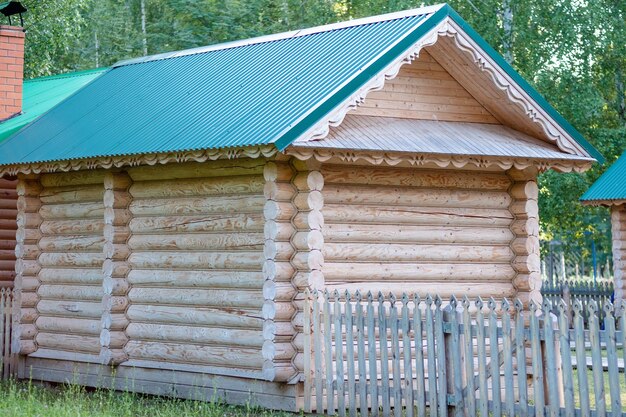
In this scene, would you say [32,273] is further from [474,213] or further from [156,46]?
[156,46]

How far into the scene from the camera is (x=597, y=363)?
9.98 meters

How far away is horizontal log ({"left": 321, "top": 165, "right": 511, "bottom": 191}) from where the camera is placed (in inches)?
536

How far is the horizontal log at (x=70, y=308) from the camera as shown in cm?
1605

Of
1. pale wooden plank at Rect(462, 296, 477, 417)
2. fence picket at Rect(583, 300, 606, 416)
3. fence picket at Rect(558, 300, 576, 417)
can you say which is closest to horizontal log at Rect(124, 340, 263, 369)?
pale wooden plank at Rect(462, 296, 477, 417)

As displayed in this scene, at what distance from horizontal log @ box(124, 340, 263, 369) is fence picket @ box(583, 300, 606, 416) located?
4598mm

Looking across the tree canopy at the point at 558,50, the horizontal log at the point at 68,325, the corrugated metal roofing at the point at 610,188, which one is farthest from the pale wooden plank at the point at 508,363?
the tree canopy at the point at 558,50

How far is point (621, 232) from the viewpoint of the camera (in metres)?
23.7

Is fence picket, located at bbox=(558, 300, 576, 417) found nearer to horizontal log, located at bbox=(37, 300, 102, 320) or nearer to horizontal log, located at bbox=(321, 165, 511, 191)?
horizontal log, located at bbox=(321, 165, 511, 191)

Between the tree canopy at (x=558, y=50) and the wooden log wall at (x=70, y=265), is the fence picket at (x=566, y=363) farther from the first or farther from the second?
the tree canopy at (x=558, y=50)

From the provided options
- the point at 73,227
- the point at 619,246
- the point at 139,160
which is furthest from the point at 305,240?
the point at 619,246

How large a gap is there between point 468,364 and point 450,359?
0.83ft

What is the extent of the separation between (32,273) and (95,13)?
25004mm

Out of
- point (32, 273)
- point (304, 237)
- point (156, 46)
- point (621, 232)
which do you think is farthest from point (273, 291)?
point (156, 46)

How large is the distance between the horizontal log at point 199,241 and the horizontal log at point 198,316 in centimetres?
76
